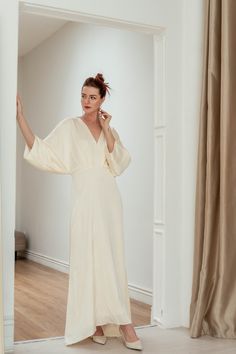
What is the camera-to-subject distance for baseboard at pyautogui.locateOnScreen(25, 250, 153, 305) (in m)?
4.58

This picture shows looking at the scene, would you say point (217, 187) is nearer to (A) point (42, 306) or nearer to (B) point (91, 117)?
(B) point (91, 117)

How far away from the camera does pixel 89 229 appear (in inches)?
128

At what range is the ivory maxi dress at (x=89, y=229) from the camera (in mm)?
3201

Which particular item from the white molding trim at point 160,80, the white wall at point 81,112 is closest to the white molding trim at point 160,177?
the white molding trim at point 160,80

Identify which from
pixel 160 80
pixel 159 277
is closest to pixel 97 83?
pixel 160 80

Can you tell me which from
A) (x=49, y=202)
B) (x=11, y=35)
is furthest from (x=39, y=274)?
(x=11, y=35)

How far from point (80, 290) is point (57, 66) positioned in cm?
408

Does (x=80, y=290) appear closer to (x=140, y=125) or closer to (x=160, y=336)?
(x=160, y=336)

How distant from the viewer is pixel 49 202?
22.2ft

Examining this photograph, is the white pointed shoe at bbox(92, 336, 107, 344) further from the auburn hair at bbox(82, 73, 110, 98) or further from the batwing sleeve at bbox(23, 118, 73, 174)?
the auburn hair at bbox(82, 73, 110, 98)

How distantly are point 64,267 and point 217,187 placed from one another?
318 cm

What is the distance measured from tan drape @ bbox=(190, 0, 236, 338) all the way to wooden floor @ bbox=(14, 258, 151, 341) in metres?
0.65

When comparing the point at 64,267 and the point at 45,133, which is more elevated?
the point at 45,133

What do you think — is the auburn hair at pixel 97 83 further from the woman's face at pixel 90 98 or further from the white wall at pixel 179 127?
the white wall at pixel 179 127
